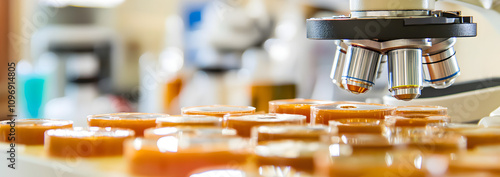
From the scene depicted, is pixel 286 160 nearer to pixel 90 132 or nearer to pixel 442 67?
pixel 90 132

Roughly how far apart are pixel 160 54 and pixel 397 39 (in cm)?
267

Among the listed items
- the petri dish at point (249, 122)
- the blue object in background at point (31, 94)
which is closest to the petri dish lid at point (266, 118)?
the petri dish at point (249, 122)

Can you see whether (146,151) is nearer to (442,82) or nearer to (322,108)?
(322,108)

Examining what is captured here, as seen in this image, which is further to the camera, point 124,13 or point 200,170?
point 124,13

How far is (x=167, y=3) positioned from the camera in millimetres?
3604

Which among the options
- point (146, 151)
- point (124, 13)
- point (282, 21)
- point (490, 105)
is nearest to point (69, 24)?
point (124, 13)

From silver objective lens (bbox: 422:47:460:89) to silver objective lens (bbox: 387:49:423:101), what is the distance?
0.19 feet

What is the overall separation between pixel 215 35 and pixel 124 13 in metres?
0.98

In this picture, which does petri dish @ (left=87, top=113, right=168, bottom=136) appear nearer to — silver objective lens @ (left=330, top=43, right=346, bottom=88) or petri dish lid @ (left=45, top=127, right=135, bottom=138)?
petri dish lid @ (left=45, top=127, right=135, bottom=138)

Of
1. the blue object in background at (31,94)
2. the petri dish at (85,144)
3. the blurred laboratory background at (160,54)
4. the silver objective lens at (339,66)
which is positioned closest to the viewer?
the petri dish at (85,144)

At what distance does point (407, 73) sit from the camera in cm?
87

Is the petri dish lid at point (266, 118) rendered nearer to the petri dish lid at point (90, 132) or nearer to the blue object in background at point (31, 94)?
the petri dish lid at point (90, 132)

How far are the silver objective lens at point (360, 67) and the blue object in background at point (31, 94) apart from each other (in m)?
2.23

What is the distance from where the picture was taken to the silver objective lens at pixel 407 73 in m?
0.87
